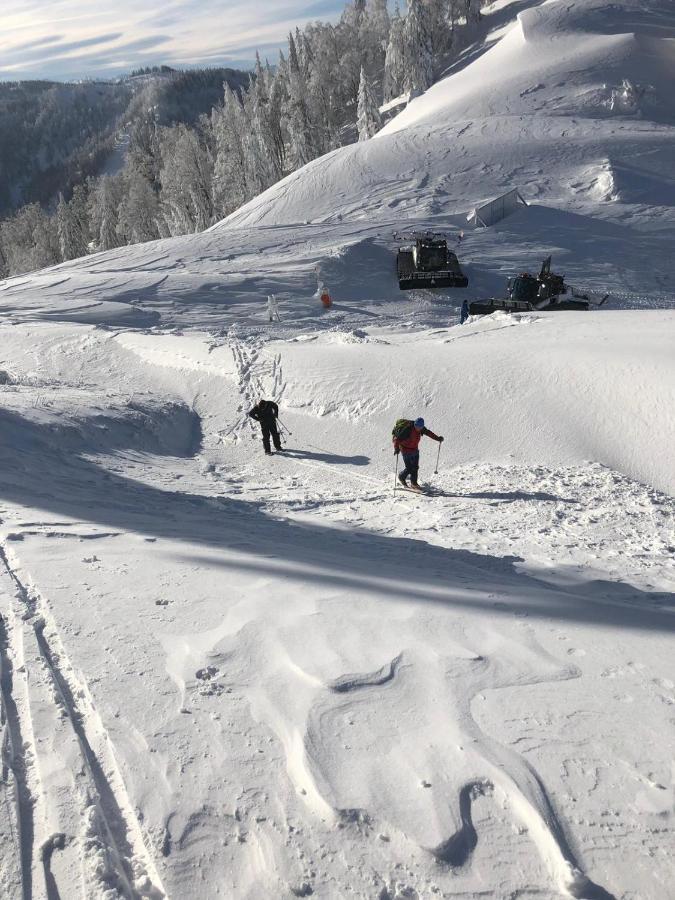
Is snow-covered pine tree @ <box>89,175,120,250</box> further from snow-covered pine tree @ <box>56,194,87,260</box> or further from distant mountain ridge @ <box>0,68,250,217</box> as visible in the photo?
distant mountain ridge @ <box>0,68,250,217</box>

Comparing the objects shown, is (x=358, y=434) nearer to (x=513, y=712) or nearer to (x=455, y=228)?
(x=513, y=712)

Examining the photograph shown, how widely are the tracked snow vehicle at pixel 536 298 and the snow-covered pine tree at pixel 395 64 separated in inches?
2232

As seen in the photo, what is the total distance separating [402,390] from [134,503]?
6181 mm

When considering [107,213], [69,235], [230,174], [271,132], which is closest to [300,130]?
[271,132]

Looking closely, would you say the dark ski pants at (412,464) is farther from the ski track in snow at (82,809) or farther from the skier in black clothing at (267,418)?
the ski track in snow at (82,809)

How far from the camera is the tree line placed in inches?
2466

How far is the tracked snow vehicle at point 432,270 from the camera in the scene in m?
24.5

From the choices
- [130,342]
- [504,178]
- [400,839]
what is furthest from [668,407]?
[504,178]

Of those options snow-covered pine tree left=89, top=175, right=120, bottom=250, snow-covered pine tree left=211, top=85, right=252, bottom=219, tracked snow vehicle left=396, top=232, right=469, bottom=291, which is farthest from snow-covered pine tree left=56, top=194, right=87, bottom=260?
tracked snow vehicle left=396, top=232, right=469, bottom=291

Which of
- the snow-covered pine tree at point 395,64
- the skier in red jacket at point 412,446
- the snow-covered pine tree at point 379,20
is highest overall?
the snow-covered pine tree at point 379,20

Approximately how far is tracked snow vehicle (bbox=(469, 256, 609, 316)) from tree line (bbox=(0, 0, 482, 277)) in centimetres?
4456

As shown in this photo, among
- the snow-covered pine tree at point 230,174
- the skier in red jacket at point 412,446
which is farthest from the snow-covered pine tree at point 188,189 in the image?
the skier in red jacket at point 412,446

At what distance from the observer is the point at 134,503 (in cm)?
856

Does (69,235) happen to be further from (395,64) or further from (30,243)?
(395,64)
